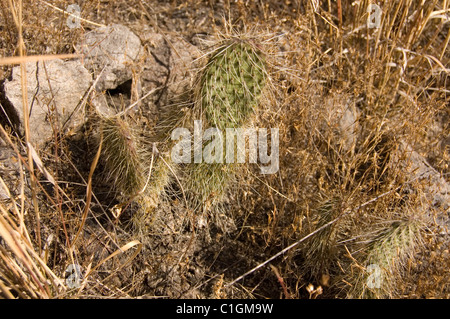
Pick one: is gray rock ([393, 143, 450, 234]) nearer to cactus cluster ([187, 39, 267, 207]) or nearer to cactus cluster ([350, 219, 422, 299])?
cactus cluster ([350, 219, 422, 299])

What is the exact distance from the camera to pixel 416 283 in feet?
7.55

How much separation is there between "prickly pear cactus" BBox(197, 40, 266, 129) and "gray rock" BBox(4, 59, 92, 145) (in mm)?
805

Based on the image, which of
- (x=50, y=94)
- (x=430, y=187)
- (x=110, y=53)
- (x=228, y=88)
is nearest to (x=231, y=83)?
(x=228, y=88)

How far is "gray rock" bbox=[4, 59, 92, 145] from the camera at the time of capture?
2.51 metres

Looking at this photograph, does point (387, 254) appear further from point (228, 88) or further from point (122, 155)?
point (122, 155)

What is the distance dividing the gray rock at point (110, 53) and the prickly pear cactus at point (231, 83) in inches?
27.4

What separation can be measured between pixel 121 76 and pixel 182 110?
26.5 inches

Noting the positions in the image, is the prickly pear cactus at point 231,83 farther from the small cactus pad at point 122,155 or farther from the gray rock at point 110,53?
the gray rock at point 110,53

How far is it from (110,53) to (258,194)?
1274 mm

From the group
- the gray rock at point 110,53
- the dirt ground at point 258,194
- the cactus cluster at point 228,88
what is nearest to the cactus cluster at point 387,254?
the dirt ground at point 258,194

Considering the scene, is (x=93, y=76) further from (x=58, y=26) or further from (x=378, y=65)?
(x=378, y=65)

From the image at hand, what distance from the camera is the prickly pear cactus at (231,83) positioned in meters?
2.25

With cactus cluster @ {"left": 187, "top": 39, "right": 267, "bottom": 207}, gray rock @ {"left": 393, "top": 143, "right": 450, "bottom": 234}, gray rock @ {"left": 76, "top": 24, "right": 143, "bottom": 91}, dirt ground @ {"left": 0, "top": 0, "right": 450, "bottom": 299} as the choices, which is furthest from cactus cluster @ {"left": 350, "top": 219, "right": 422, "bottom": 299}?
gray rock @ {"left": 76, "top": 24, "right": 143, "bottom": 91}

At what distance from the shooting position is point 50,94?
259cm
